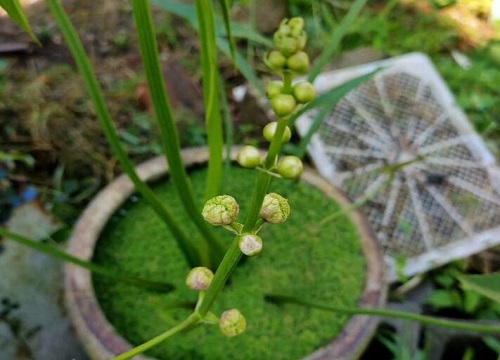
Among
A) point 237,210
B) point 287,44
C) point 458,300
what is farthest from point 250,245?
point 458,300

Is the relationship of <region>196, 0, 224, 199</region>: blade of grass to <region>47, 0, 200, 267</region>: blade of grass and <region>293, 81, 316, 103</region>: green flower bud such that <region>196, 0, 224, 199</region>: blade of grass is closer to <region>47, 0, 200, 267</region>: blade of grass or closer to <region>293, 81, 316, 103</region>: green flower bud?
<region>47, 0, 200, 267</region>: blade of grass

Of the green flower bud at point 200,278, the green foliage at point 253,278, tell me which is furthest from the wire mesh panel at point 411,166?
the green flower bud at point 200,278

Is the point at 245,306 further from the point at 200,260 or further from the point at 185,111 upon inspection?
the point at 185,111

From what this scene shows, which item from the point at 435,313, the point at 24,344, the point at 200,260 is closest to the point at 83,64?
the point at 200,260

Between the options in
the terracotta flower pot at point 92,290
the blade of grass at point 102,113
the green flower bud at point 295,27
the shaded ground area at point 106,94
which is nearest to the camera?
the green flower bud at point 295,27

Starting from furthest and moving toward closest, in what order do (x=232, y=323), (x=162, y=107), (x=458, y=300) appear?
(x=458, y=300), (x=162, y=107), (x=232, y=323)

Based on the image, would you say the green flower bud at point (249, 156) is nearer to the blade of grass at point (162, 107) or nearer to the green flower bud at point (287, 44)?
the green flower bud at point (287, 44)

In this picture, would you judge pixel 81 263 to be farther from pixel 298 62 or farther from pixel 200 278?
pixel 298 62

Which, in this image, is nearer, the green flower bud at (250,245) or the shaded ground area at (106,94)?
the green flower bud at (250,245)
